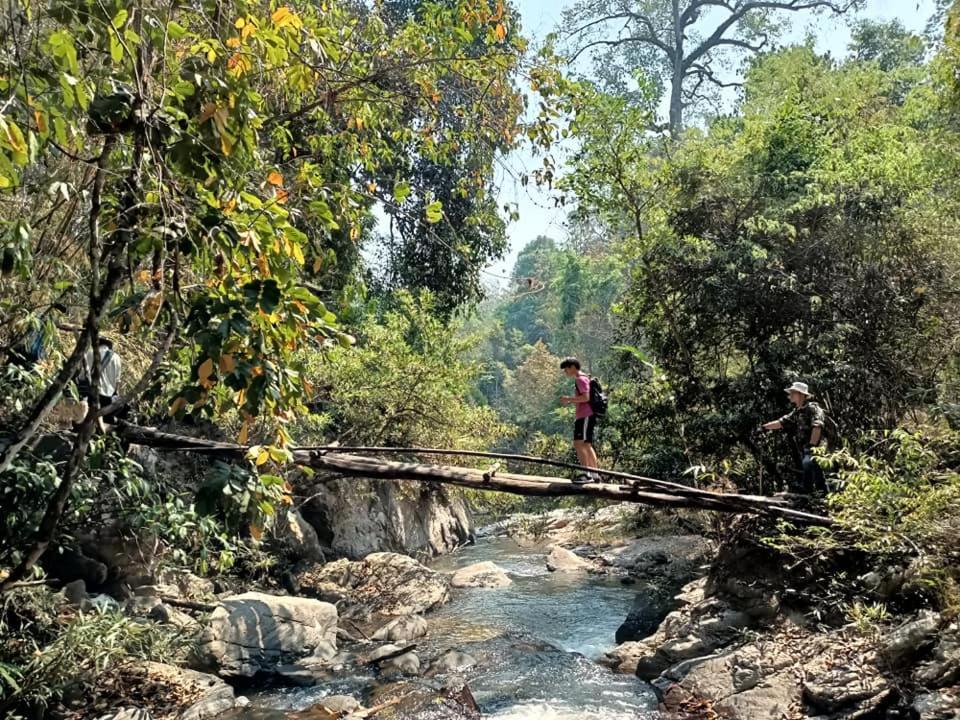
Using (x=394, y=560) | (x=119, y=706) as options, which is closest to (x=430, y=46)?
(x=119, y=706)

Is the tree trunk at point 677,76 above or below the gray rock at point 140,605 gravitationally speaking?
above

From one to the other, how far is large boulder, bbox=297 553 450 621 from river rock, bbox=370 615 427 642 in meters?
0.85

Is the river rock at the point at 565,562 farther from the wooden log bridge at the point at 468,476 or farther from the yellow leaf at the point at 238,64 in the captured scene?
the yellow leaf at the point at 238,64

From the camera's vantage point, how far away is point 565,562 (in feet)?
54.6

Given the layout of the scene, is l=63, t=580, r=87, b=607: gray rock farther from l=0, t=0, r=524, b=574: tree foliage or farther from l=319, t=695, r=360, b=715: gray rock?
l=0, t=0, r=524, b=574: tree foliage

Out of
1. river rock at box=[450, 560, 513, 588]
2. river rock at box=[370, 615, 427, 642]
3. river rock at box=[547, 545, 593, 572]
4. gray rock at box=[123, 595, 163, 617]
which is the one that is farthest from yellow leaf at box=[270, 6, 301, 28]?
river rock at box=[547, 545, 593, 572]

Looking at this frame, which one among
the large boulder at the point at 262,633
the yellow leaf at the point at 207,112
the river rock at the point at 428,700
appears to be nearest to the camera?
the yellow leaf at the point at 207,112

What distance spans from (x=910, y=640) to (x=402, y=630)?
22.1 feet

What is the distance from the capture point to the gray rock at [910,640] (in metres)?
6.07

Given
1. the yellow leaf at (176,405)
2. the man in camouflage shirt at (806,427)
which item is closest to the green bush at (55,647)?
the yellow leaf at (176,405)

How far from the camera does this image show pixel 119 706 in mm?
6527

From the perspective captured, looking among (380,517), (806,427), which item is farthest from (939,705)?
(380,517)

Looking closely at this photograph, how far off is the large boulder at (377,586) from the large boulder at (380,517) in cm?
159

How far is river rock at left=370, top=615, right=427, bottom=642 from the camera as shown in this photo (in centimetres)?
1028
